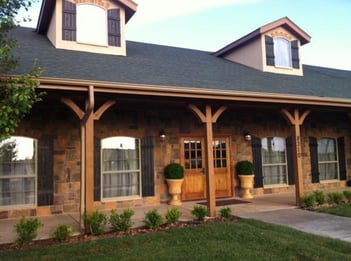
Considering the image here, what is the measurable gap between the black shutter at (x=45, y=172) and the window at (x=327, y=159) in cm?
876

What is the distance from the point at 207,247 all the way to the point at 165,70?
493 centimetres

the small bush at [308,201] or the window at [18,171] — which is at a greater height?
the window at [18,171]

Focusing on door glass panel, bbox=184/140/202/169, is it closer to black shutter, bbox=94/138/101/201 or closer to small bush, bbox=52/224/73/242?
black shutter, bbox=94/138/101/201

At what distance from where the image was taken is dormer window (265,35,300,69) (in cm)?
1130

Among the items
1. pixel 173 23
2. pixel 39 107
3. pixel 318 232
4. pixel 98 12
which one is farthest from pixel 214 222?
pixel 173 23

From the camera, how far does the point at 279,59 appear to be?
11.5 m

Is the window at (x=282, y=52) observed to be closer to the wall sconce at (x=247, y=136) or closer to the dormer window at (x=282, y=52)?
the dormer window at (x=282, y=52)

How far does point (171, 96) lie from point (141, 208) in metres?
3.16

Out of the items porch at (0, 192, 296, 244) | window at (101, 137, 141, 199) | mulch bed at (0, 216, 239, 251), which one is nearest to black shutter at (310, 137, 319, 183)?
porch at (0, 192, 296, 244)

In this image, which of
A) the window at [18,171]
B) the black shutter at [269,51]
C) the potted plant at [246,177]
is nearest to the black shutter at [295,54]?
the black shutter at [269,51]

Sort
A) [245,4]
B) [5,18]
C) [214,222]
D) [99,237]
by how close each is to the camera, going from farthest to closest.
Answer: [245,4] → [214,222] → [99,237] → [5,18]

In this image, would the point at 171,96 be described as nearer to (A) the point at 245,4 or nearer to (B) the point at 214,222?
(B) the point at 214,222

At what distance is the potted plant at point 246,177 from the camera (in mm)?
9859

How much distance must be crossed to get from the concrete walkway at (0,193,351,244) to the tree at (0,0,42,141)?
8.44ft
